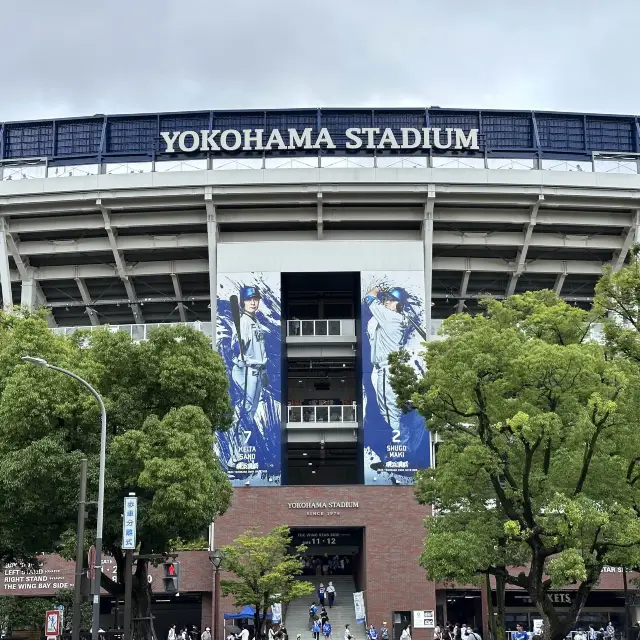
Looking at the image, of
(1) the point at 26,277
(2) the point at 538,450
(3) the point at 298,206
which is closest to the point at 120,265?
(1) the point at 26,277

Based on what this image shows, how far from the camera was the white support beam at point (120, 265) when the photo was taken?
178ft

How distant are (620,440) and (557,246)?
1234 inches

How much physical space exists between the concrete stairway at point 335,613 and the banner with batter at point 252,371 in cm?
711

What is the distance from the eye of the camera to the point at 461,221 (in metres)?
54.9

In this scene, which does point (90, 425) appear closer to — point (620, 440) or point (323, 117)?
point (620, 440)

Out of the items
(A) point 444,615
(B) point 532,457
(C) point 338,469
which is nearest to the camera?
(B) point 532,457

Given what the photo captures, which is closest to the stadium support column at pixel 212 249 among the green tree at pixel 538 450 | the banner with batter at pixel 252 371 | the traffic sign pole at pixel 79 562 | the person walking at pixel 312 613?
the banner with batter at pixel 252 371

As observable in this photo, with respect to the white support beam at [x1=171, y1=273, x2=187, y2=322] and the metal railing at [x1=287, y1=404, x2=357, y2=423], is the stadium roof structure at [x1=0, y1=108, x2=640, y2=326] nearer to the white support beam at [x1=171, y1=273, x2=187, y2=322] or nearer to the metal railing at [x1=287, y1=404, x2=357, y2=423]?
the white support beam at [x1=171, y1=273, x2=187, y2=322]

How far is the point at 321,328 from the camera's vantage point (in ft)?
181

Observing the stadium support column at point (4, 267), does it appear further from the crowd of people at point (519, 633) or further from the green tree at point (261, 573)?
the crowd of people at point (519, 633)

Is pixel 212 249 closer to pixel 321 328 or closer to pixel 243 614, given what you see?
pixel 321 328

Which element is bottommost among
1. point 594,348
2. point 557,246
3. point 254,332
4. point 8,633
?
point 8,633

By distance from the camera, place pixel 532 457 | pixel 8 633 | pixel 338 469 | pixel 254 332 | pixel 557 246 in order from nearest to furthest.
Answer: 1. pixel 532 457
2. pixel 8 633
3. pixel 254 332
4. pixel 557 246
5. pixel 338 469

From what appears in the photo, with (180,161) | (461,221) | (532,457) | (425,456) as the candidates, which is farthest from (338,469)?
(532,457)
